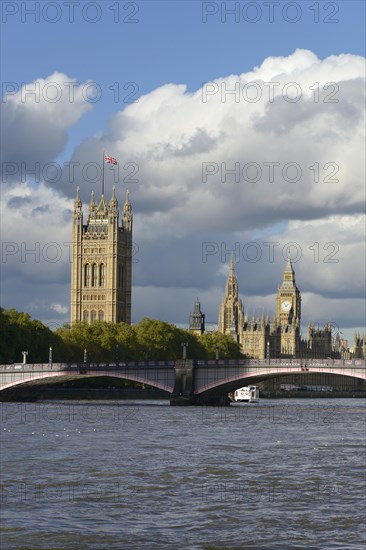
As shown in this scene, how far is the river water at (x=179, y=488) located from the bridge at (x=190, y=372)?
34320 millimetres

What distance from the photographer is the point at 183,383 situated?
346 feet

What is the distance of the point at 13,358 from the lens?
11844cm

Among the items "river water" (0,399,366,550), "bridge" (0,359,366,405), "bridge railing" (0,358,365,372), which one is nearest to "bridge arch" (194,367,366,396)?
"bridge" (0,359,366,405)

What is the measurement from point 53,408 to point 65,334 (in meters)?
48.3

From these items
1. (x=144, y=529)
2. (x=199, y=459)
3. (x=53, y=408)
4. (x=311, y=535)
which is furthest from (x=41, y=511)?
(x=53, y=408)

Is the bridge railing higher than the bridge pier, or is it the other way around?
the bridge railing

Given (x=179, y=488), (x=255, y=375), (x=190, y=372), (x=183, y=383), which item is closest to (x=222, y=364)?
(x=190, y=372)

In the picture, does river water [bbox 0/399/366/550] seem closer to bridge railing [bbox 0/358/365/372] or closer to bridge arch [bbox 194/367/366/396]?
bridge arch [bbox 194/367/366/396]

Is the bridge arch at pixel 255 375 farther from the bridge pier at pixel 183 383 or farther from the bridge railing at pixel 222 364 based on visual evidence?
the bridge pier at pixel 183 383

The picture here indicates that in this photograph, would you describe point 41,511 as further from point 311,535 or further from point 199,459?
point 199,459

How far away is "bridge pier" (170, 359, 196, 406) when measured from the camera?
4107 inches

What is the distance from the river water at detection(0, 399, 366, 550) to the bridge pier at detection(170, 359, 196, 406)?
37369 mm

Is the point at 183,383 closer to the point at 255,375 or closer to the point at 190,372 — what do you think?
the point at 190,372

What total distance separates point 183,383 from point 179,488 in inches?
2652
